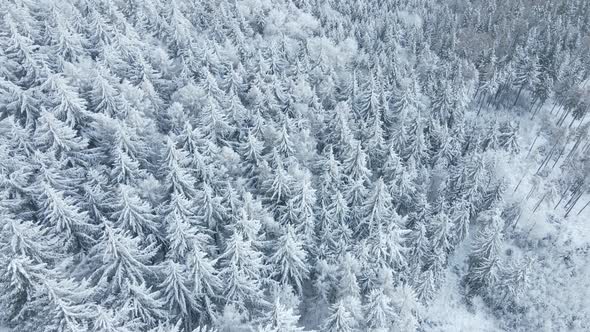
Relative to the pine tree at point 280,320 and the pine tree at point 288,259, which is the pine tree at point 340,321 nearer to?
the pine tree at point 280,320

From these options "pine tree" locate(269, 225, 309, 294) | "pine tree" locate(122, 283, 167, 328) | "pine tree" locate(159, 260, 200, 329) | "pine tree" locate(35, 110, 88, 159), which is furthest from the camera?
"pine tree" locate(35, 110, 88, 159)

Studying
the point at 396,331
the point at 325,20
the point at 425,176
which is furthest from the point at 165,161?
the point at 325,20

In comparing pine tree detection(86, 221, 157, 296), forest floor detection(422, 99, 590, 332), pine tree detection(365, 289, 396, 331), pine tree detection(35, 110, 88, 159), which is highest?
pine tree detection(35, 110, 88, 159)

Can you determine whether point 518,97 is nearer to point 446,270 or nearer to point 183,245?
point 446,270

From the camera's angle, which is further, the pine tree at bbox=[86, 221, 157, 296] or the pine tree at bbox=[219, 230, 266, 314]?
the pine tree at bbox=[219, 230, 266, 314]

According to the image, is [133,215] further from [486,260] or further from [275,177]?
[486,260]

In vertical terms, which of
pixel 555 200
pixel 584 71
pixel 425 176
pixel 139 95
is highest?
pixel 584 71

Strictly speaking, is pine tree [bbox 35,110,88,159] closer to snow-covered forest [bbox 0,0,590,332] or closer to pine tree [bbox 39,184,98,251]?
snow-covered forest [bbox 0,0,590,332]

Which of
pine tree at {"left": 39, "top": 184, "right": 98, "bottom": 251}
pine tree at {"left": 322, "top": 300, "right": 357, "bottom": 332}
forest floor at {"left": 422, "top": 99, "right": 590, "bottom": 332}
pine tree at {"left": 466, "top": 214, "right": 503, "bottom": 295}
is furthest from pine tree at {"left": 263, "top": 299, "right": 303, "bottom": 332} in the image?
pine tree at {"left": 466, "top": 214, "right": 503, "bottom": 295}

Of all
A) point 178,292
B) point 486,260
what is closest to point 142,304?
point 178,292
